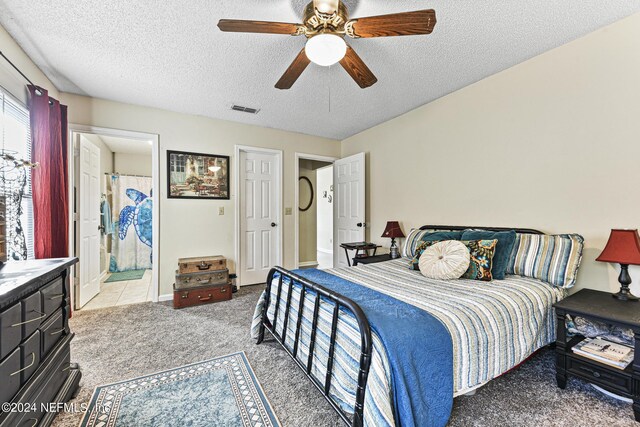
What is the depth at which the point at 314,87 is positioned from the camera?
9.80 ft

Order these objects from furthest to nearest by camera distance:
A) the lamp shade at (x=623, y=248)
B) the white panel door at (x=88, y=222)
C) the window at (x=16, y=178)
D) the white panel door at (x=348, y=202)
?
the white panel door at (x=348, y=202)
the white panel door at (x=88, y=222)
the window at (x=16, y=178)
the lamp shade at (x=623, y=248)

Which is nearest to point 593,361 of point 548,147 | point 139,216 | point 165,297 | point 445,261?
point 445,261

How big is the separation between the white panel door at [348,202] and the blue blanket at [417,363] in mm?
3012

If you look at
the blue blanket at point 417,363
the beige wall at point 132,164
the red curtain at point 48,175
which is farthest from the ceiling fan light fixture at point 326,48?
the beige wall at point 132,164

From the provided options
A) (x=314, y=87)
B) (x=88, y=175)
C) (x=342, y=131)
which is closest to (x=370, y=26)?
(x=314, y=87)

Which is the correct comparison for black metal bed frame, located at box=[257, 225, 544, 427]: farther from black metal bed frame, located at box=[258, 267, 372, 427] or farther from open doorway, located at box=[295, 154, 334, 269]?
open doorway, located at box=[295, 154, 334, 269]

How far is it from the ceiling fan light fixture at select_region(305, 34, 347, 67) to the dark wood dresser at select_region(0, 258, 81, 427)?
6.04 ft

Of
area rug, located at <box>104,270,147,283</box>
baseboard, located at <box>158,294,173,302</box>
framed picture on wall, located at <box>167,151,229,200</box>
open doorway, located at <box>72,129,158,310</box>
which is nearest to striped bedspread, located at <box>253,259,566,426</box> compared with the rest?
baseboard, located at <box>158,294,173,302</box>

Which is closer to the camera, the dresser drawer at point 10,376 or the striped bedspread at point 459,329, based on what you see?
the dresser drawer at point 10,376

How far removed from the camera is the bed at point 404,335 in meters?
1.19

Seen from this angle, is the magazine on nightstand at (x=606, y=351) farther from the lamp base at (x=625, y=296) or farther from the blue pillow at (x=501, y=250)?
the blue pillow at (x=501, y=250)

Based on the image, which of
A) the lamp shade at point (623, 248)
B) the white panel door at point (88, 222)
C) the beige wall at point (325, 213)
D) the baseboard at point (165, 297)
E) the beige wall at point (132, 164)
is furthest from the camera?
the beige wall at point (325, 213)

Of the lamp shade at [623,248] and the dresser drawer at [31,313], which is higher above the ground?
the lamp shade at [623,248]

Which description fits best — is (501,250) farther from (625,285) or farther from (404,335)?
(404,335)
